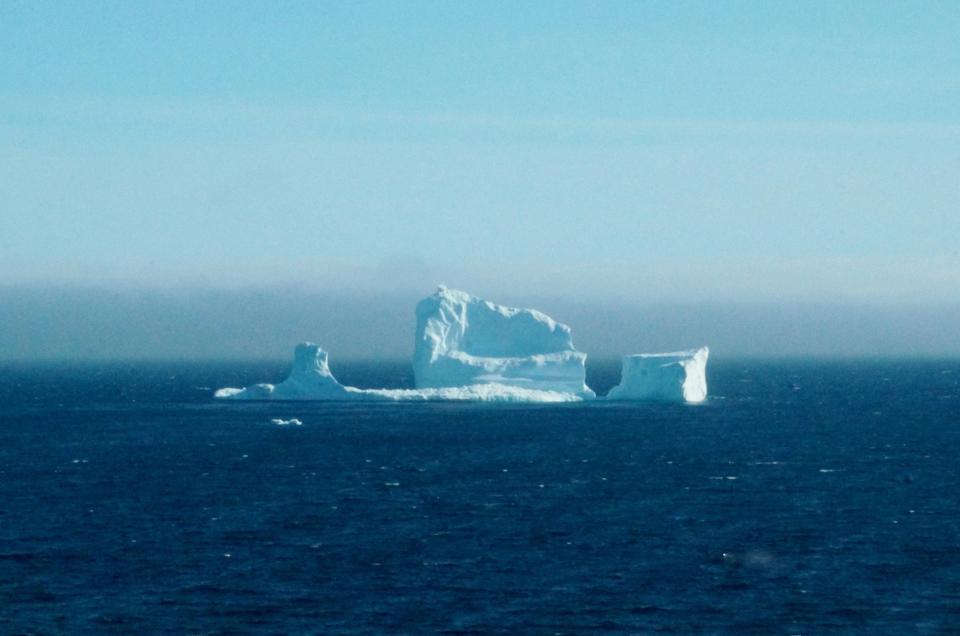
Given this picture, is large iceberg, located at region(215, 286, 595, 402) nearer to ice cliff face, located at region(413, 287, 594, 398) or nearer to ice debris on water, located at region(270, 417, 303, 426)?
ice cliff face, located at region(413, 287, 594, 398)

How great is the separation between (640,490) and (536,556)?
45.7 ft

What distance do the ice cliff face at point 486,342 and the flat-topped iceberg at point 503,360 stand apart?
0.08 metres

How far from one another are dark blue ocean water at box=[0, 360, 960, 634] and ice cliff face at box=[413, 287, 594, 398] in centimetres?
2378

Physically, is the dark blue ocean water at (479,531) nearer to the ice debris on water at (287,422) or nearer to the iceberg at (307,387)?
the ice debris on water at (287,422)

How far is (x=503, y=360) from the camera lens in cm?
9594

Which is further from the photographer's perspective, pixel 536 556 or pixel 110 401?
pixel 110 401

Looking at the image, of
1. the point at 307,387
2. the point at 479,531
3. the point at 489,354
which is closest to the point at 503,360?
the point at 489,354

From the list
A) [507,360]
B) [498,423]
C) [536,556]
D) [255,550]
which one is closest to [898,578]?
[536,556]

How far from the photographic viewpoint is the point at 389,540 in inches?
1389

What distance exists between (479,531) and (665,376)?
192 ft

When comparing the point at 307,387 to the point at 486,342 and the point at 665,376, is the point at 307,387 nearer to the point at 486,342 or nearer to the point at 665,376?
the point at 486,342

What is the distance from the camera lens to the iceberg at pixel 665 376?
301 ft

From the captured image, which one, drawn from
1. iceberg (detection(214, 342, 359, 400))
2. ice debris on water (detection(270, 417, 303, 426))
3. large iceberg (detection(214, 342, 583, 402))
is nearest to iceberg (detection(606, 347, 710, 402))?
large iceberg (detection(214, 342, 583, 402))

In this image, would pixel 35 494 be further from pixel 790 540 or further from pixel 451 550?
pixel 790 540
